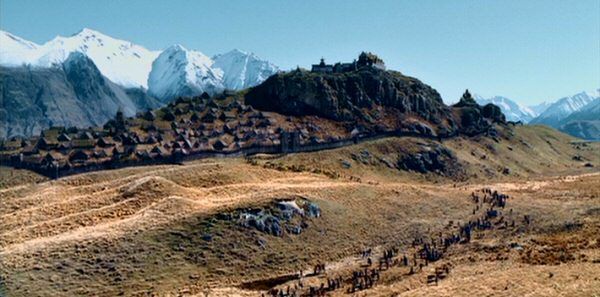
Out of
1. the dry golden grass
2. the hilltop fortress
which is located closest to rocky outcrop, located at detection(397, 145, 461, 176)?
the dry golden grass

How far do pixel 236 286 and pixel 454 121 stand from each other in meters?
128

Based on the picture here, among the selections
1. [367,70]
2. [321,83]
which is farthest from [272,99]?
[367,70]

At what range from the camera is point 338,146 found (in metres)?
131

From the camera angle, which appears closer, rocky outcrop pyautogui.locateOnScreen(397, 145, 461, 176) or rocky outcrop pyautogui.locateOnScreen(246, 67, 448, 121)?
rocky outcrop pyautogui.locateOnScreen(397, 145, 461, 176)

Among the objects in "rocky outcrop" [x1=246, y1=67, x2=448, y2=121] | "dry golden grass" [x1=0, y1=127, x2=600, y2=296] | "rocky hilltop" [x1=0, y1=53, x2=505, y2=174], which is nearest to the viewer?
"dry golden grass" [x1=0, y1=127, x2=600, y2=296]

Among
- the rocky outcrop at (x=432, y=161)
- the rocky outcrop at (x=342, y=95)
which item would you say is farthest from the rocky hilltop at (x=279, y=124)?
the rocky outcrop at (x=432, y=161)

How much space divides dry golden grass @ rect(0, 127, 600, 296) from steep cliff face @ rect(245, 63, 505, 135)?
51.6 m

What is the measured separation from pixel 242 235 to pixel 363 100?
104 meters

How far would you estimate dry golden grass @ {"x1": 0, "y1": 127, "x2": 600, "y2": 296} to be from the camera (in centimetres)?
5004

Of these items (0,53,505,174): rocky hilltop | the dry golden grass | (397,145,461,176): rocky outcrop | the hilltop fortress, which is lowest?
the dry golden grass

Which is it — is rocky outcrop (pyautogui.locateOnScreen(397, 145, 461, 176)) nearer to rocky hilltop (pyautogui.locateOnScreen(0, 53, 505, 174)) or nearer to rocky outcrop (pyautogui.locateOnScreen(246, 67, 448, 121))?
rocky hilltop (pyautogui.locateOnScreen(0, 53, 505, 174))

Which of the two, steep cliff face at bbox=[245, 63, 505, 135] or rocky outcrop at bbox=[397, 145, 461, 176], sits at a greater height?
steep cliff face at bbox=[245, 63, 505, 135]

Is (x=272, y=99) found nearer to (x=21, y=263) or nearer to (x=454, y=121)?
(x=454, y=121)

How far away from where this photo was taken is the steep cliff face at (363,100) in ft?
516
